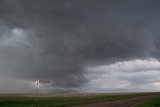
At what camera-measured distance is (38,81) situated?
3669cm
